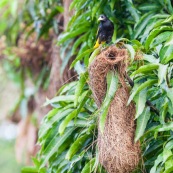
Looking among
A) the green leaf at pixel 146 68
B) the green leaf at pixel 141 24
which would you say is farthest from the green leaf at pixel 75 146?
the green leaf at pixel 141 24

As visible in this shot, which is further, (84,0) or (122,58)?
(84,0)

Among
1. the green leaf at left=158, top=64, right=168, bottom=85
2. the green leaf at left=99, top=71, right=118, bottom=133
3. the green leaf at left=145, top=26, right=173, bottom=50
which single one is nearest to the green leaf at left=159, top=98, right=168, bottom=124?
the green leaf at left=158, top=64, right=168, bottom=85

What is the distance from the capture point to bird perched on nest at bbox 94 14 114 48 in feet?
9.80

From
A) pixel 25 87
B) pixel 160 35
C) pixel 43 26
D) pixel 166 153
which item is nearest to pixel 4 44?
pixel 25 87

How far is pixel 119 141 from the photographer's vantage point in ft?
8.25

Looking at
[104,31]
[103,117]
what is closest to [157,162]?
[103,117]

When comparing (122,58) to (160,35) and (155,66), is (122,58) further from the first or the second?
(160,35)

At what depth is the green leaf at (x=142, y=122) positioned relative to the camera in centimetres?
251

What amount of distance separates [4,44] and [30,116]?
679 mm

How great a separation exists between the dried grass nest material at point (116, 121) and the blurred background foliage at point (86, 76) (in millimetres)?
48

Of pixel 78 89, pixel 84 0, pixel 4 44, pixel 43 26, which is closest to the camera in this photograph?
pixel 78 89

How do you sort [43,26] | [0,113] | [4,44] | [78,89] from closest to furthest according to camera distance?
[78,89], [43,26], [4,44], [0,113]

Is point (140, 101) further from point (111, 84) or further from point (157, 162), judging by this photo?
point (157, 162)

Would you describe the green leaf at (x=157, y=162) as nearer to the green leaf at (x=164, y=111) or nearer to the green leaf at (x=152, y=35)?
the green leaf at (x=164, y=111)
